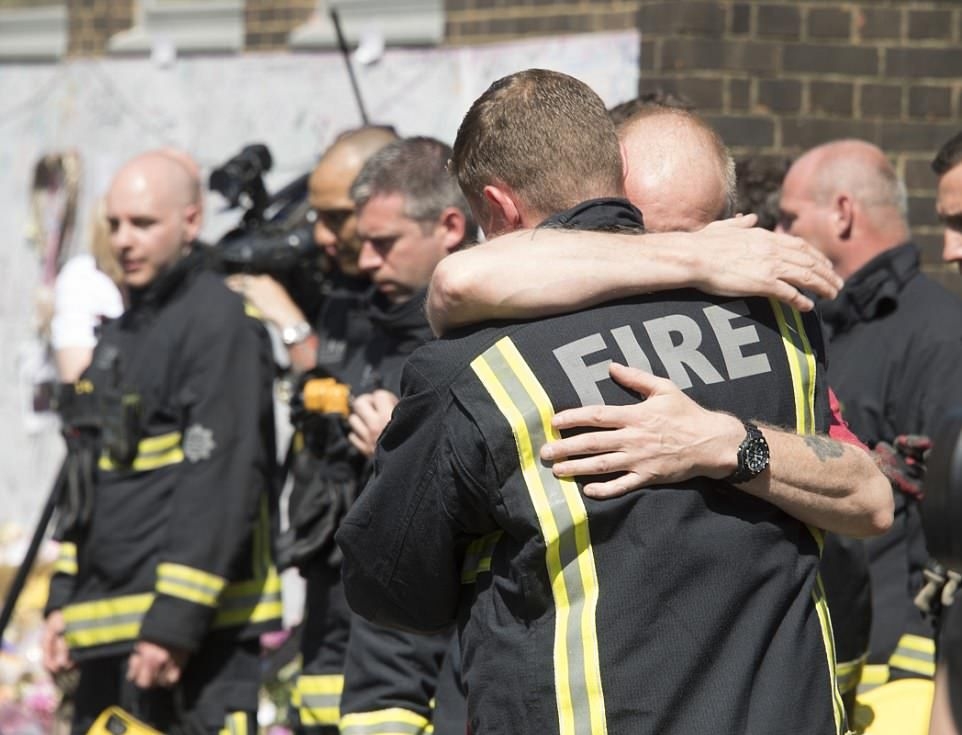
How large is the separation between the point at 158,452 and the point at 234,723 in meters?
0.85

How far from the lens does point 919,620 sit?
435 centimetres

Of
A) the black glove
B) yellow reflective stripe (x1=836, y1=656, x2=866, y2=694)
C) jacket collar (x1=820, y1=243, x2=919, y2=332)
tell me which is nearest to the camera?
yellow reflective stripe (x1=836, y1=656, x2=866, y2=694)

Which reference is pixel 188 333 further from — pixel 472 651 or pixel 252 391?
pixel 472 651

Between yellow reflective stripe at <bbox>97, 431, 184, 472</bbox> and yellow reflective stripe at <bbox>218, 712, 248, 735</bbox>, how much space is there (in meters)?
0.79

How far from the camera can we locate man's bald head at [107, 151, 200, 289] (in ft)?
18.1

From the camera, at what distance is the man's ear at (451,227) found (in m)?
4.51

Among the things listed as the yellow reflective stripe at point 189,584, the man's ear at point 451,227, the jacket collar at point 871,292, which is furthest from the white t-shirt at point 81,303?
the jacket collar at point 871,292

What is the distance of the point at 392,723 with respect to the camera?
389 cm

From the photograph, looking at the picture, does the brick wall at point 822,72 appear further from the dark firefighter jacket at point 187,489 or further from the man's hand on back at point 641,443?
the man's hand on back at point 641,443

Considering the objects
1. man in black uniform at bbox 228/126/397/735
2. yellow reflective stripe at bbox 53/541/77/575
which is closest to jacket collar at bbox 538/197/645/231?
man in black uniform at bbox 228/126/397/735

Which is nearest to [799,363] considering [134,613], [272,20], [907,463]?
[907,463]

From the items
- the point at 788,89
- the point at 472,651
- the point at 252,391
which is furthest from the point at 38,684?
the point at 472,651

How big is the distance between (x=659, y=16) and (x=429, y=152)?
1764mm

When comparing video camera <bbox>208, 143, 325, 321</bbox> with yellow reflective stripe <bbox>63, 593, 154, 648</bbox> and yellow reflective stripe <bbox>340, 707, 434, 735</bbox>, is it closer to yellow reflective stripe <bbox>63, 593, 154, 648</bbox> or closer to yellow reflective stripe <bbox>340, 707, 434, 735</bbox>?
yellow reflective stripe <bbox>63, 593, 154, 648</bbox>
